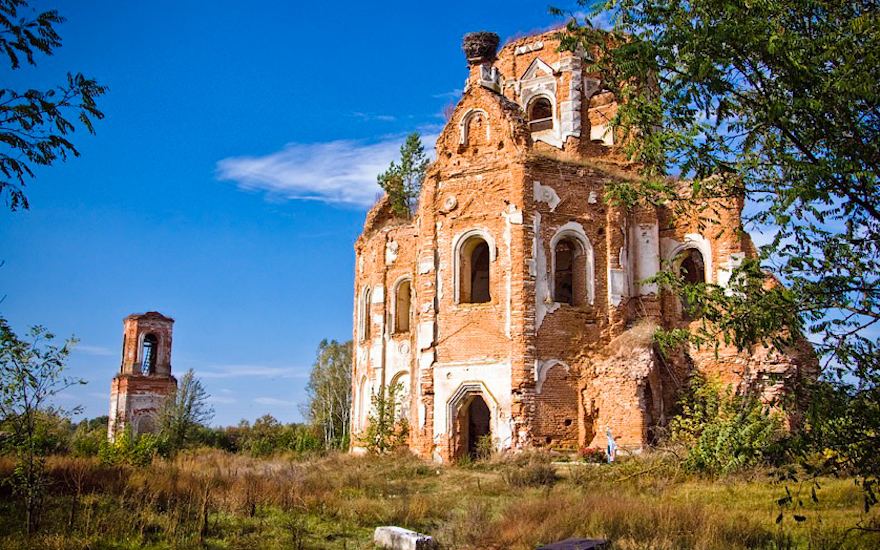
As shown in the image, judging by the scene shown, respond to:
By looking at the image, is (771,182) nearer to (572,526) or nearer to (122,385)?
(572,526)

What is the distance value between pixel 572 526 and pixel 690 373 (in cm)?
1067

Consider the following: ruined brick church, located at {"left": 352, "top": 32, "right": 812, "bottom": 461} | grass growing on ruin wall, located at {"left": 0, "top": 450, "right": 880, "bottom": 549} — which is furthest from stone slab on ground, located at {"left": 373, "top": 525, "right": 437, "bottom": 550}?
ruined brick church, located at {"left": 352, "top": 32, "right": 812, "bottom": 461}

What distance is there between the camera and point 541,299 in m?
21.1

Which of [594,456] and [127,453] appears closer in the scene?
[127,453]

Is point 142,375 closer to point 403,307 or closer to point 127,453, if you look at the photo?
point 403,307

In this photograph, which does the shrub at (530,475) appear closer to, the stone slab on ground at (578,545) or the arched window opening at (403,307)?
the stone slab on ground at (578,545)

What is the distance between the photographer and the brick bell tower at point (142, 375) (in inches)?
1442

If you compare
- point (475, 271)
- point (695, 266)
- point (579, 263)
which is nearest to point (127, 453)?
point (579, 263)

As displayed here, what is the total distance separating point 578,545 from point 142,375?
1223 inches

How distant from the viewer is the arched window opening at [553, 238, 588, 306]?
2184cm

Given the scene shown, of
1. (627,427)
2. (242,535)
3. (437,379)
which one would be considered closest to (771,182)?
(242,535)

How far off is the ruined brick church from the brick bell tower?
16.7 metres

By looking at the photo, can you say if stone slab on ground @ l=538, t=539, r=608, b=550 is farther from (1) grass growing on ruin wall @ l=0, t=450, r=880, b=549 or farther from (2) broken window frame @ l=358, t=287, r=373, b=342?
(2) broken window frame @ l=358, t=287, r=373, b=342

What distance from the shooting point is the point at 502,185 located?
21.8 m
